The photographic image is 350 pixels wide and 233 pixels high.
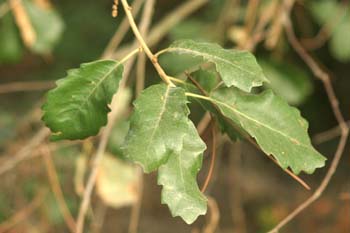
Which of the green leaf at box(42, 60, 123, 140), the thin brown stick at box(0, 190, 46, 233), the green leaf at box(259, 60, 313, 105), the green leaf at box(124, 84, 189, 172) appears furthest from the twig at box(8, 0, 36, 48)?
the green leaf at box(124, 84, 189, 172)

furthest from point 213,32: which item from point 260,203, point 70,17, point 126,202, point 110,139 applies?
point 260,203

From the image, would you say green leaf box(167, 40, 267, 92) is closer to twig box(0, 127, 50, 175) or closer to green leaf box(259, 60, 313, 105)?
twig box(0, 127, 50, 175)

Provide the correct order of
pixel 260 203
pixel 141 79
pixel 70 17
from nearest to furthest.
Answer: pixel 141 79, pixel 70 17, pixel 260 203

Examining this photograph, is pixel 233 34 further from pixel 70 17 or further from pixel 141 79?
pixel 70 17

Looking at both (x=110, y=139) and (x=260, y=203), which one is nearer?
(x=110, y=139)

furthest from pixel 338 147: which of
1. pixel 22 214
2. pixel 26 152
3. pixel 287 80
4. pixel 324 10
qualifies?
pixel 22 214

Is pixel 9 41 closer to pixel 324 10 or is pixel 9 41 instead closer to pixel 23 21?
pixel 23 21

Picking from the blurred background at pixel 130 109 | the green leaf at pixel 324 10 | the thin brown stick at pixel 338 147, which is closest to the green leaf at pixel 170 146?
the thin brown stick at pixel 338 147
